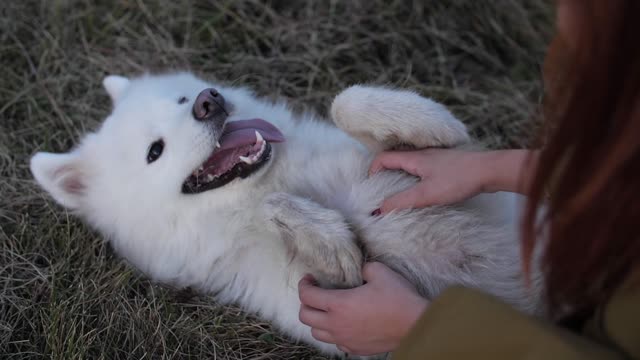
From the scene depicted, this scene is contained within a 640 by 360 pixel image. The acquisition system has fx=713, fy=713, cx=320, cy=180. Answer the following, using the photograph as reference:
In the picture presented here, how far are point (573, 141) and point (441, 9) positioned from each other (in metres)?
3.01

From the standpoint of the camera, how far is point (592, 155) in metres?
1.40

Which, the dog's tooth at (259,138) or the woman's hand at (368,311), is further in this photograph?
the dog's tooth at (259,138)

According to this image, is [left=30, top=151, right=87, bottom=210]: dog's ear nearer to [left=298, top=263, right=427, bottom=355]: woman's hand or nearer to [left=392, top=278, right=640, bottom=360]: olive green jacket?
[left=298, top=263, right=427, bottom=355]: woman's hand

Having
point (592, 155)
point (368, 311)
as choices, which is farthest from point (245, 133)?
point (592, 155)

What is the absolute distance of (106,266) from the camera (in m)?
3.14

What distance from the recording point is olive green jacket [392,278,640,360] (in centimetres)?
156

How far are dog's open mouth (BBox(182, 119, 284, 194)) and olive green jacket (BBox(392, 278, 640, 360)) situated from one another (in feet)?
3.48

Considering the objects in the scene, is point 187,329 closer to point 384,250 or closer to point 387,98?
point 384,250

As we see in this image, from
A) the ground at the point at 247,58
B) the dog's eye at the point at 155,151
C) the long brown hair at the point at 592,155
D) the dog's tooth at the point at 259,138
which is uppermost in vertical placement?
the long brown hair at the point at 592,155

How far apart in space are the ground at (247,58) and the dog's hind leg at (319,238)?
1.22 meters

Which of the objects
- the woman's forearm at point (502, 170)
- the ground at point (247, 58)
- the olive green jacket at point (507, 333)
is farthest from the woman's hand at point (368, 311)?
the ground at point (247, 58)

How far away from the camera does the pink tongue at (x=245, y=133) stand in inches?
108

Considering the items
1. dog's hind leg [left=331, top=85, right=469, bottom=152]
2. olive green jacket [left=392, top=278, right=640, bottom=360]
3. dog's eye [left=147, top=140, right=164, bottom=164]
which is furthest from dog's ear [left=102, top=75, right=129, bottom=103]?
olive green jacket [left=392, top=278, right=640, bottom=360]

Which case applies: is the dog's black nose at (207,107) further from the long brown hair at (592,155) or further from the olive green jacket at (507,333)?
the long brown hair at (592,155)
